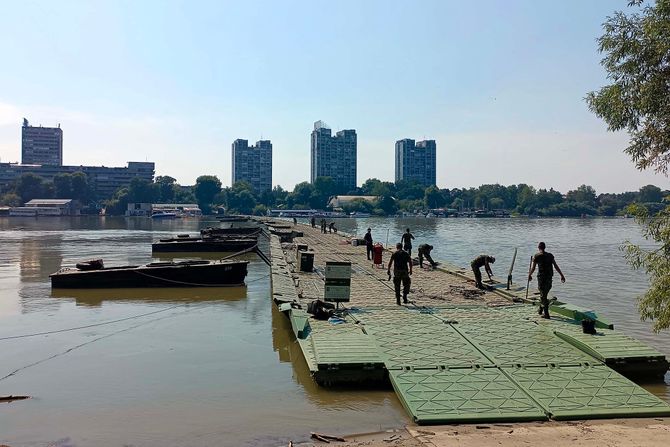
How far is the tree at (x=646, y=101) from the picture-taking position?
7.41 metres

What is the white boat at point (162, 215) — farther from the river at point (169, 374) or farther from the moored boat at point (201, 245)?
the river at point (169, 374)

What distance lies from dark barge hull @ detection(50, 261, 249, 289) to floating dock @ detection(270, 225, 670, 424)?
9844mm

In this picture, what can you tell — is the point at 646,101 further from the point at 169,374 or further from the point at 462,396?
the point at 169,374

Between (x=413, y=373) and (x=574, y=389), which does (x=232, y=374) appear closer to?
(x=413, y=373)

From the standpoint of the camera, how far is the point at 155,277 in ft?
80.9

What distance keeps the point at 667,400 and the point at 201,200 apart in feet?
623

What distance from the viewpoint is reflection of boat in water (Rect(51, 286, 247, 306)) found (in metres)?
22.4

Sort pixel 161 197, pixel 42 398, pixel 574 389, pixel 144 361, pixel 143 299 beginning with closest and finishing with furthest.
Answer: pixel 574 389 < pixel 42 398 < pixel 144 361 < pixel 143 299 < pixel 161 197

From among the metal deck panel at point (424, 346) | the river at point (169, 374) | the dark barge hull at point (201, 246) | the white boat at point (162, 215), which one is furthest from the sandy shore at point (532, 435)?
the white boat at point (162, 215)

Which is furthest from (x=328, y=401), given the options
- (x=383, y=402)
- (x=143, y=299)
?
(x=143, y=299)

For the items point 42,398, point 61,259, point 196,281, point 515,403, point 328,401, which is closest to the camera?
point 515,403

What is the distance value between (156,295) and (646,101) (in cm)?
1965

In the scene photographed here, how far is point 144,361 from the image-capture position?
42.4ft

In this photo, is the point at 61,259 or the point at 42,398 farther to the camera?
the point at 61,259
